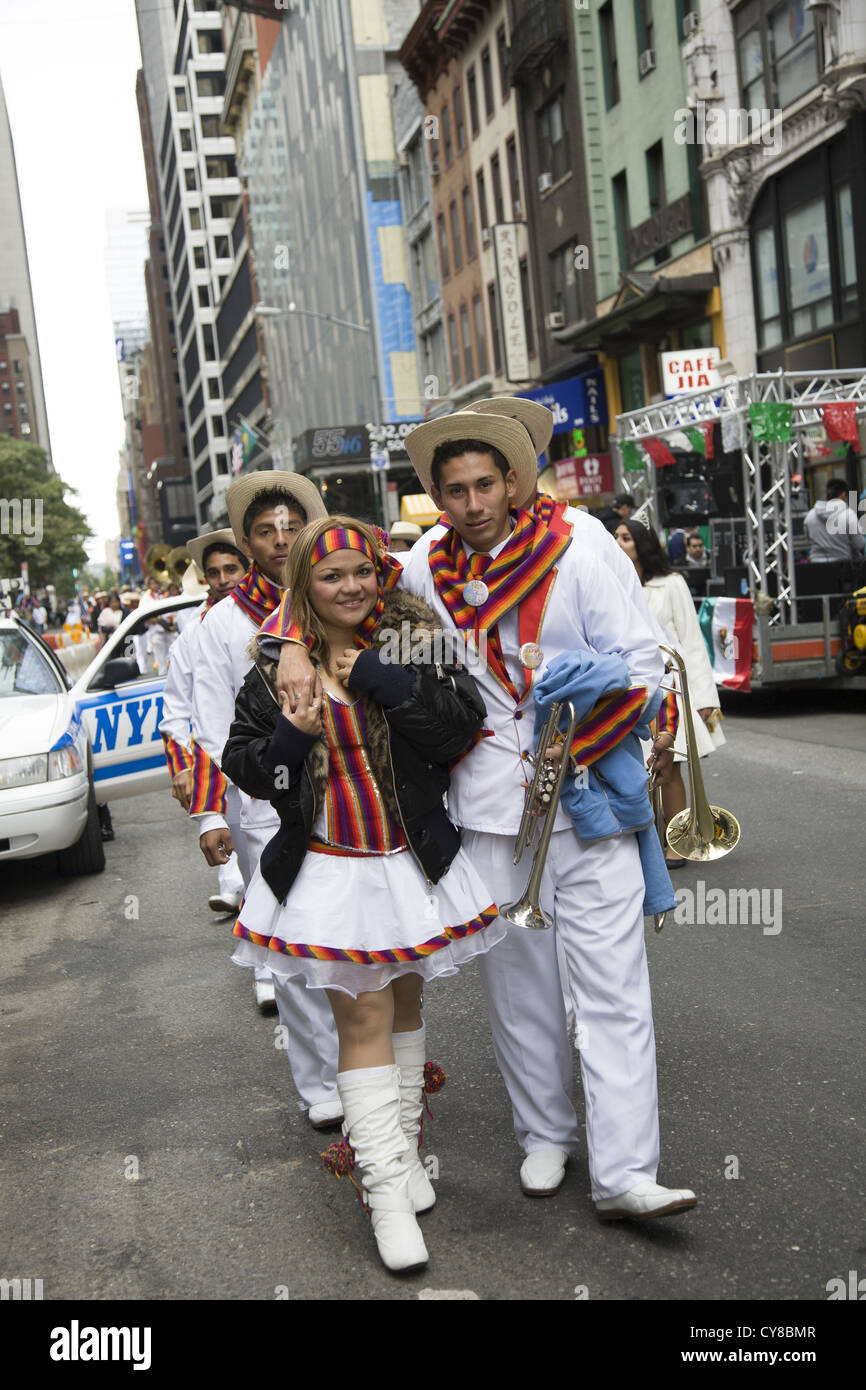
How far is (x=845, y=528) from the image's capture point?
1542 cm

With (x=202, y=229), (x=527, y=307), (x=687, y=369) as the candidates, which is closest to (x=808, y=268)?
(x=687, y=369)

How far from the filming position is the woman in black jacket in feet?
11.6

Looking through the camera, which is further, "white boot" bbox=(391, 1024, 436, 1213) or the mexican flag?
the mexican flag

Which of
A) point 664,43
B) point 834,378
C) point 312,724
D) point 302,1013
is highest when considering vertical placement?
point 664,43

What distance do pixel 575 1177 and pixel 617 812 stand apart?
1061 mm

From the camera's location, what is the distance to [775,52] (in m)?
22.1

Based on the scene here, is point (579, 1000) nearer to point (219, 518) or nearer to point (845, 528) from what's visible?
point (845, 528)

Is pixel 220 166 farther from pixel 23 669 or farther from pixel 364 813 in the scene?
pixel 364 813

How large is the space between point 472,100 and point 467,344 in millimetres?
6668

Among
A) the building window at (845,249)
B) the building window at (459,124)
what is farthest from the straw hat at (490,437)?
the building window at (459,124)

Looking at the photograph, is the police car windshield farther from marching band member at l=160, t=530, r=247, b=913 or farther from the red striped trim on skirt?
the red striped trim on skirt

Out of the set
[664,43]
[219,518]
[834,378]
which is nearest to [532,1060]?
[834,378]

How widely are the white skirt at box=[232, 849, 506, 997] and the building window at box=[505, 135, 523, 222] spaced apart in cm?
3390

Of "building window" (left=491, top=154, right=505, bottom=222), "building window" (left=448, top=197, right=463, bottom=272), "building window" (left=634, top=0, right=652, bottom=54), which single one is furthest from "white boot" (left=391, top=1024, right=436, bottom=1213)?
"building window" (left=448, top=197, right=463, bottom=272)
